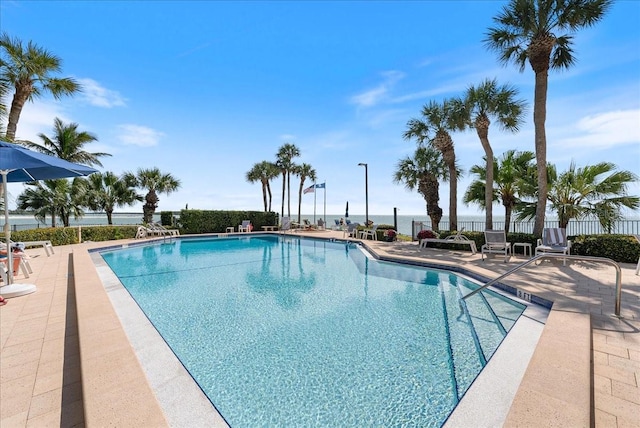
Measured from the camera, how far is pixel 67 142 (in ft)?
47.8

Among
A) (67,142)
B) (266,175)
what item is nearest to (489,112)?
(266,175)

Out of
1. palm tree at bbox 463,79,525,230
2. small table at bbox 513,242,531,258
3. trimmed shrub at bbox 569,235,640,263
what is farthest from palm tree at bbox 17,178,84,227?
trimmed shrub at bbox 569,235,640,263

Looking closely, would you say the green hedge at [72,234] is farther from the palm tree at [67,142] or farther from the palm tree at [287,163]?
the palm tree at [287,163]

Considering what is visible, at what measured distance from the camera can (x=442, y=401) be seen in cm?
240

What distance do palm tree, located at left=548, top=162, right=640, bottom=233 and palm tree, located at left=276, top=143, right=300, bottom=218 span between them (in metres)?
20.3

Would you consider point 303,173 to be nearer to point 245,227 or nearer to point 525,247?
point 245,227

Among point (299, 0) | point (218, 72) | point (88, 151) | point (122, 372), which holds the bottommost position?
point (122, 372)

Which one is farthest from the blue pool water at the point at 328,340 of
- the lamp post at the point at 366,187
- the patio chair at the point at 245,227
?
the lamp post at the point at 366,187

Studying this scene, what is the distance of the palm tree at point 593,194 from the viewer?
8516mm

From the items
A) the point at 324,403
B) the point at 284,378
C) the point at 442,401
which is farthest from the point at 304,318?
the point at 442,401

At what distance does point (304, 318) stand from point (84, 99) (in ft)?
41.1

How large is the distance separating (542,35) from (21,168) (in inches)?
540

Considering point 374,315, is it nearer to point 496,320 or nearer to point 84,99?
point 496,320

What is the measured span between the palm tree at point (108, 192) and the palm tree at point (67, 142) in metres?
3.27
